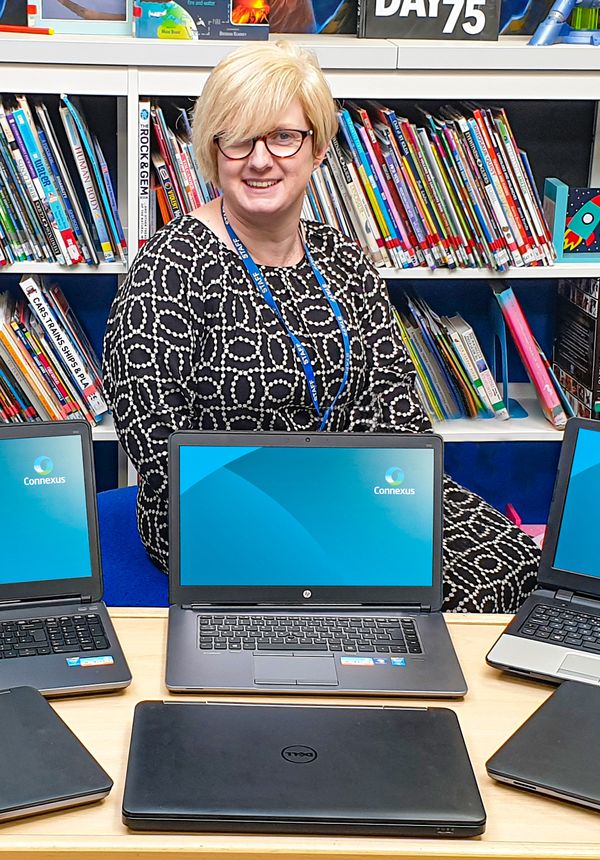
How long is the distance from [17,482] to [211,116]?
2.93 feet

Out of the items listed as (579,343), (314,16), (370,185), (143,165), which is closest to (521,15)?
(314,16)

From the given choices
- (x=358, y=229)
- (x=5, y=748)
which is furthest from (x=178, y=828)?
(x=358, y=229)

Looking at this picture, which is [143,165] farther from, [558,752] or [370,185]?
[558,752]

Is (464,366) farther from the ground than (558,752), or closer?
farther from the ground

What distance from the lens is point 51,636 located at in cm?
133

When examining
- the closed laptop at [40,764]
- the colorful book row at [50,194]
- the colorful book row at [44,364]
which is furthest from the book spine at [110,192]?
the closed laptop at [40,764]

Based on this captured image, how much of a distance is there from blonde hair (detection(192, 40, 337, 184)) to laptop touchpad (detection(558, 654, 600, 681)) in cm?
111

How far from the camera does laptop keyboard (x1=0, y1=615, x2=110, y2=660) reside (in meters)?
1.31

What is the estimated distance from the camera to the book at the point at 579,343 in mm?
2725

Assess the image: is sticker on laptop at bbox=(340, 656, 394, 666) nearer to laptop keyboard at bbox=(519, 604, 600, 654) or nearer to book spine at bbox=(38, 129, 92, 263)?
laptop keyboard at bbox=(519, 604, 600, 654)

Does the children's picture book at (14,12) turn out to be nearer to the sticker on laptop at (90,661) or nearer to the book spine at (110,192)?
the book spine at (110,192)

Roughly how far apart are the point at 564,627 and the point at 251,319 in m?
0.89

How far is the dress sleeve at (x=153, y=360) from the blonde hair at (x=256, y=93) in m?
0.24

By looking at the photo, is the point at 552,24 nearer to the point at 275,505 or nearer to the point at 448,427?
the point at 448,427
